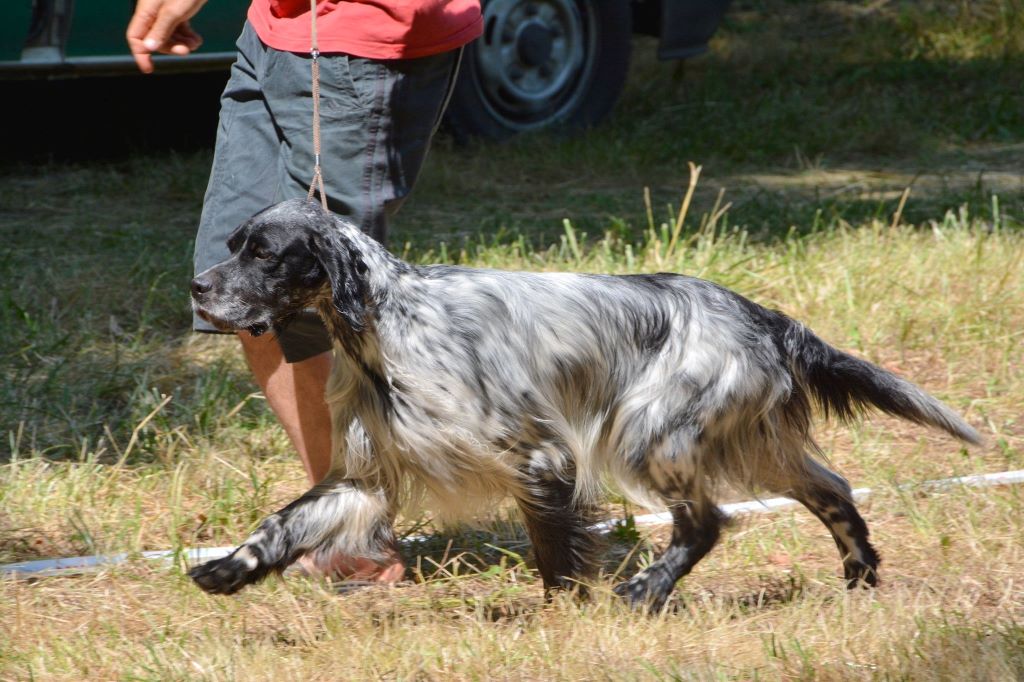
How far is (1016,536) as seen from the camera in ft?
12.6

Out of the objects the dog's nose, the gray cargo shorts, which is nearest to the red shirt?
the gray cargo shorts

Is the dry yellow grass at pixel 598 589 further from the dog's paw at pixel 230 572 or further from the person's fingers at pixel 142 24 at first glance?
the person's fingers at pixel 142 24

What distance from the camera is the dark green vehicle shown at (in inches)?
273

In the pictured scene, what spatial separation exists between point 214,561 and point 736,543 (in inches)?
58.8

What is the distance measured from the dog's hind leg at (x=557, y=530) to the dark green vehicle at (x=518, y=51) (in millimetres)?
4371

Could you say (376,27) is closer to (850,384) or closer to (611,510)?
(850,384)

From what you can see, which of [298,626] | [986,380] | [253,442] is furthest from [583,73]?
[298,626]

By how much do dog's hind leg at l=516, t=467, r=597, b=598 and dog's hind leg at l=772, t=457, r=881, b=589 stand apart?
0.59 meters

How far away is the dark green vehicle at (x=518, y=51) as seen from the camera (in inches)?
273

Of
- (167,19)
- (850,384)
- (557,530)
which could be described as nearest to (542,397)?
(557,530)

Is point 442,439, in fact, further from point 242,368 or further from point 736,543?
point 242,368

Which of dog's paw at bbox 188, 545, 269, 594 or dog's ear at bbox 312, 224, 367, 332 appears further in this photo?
dog's paw at bbox 188, 545, 269, 594

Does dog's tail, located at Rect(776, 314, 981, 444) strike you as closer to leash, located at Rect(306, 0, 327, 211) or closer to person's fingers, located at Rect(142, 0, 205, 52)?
leash, located at Rect(306, 0, 327, 211)

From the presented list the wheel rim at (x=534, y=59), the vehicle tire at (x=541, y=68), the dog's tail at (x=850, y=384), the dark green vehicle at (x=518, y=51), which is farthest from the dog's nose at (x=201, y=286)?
the wheel rim at (x=534, y=59)
